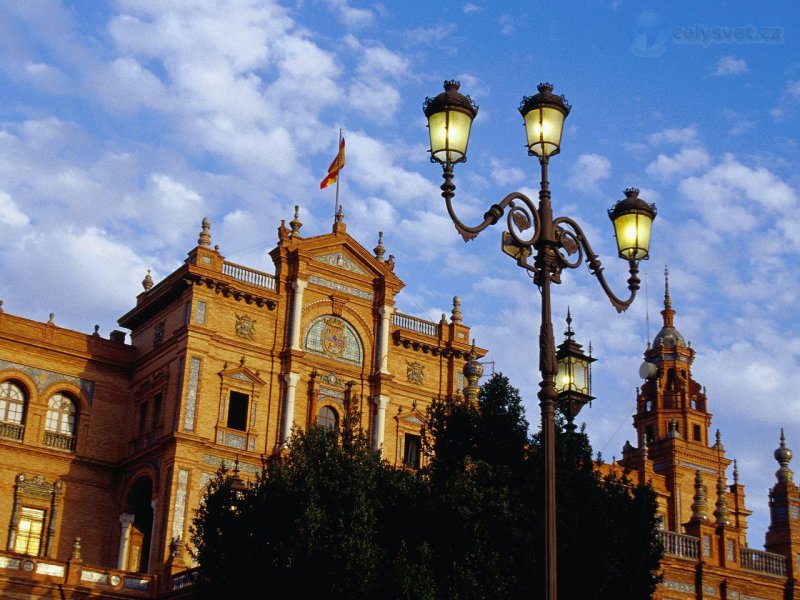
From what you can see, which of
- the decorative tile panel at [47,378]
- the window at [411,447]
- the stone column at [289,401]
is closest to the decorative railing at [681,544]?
the window at [411,447]

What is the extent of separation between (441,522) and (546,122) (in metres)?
15.8

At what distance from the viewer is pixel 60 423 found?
51.2 meters

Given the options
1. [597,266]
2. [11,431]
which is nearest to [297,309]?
[11,431]

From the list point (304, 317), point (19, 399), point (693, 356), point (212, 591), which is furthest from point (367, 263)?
point (693, 356)

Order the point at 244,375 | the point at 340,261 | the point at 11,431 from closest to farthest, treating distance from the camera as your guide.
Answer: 1. the point at 11,431
2. the point at 244,375
3. the point at 340,261

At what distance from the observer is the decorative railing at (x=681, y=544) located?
40.0 metres

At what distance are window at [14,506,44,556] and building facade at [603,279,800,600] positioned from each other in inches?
935

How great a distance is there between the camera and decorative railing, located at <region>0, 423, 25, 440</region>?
49431 mm

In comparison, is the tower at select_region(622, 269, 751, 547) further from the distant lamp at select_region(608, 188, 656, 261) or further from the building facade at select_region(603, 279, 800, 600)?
the distant lamp at select_region(608, 188, 656, 261)

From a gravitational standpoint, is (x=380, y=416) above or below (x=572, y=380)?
above

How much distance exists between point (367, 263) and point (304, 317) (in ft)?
14.3

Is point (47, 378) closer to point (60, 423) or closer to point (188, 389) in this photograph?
point (60, 423)

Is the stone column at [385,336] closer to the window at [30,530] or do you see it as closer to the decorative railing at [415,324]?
the decorative railing at [415,324]

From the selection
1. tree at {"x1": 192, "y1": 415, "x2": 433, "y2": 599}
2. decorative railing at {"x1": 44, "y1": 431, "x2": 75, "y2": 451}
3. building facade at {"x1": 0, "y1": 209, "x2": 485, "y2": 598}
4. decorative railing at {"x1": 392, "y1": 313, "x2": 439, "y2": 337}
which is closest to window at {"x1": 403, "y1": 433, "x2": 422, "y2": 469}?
building facade at {"x1": 0, "y1": 209, "x2": 485, "y2": 598}
